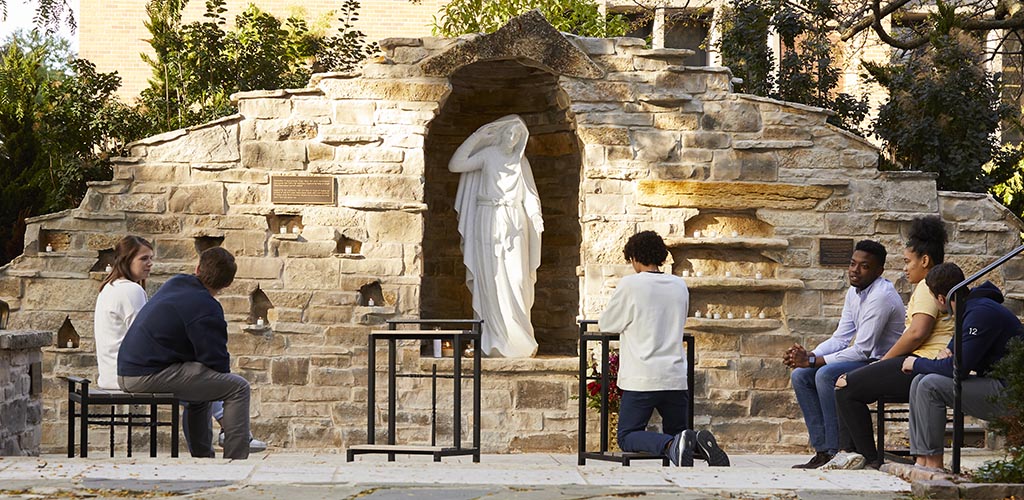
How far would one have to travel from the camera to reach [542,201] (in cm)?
984

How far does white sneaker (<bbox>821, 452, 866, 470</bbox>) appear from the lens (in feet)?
19.0

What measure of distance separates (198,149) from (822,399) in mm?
4639

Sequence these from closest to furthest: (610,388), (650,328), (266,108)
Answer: (650,328), (610,388), (266,108)

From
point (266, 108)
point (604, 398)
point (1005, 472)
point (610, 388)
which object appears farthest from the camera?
point (266, 108)

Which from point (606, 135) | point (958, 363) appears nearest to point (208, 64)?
A: point (606, 135)

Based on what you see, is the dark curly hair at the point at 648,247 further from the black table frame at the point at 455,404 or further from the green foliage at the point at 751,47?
the green foliage at the point at 751,47

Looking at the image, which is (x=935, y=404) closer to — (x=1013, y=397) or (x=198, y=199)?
(x=1013, y=397)

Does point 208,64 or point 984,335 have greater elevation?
point 208,64

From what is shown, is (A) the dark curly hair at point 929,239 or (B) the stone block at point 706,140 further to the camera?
(B) the stone block at point 706,140

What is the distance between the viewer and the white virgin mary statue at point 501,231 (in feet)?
28.8

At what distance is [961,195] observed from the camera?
8.76 metres

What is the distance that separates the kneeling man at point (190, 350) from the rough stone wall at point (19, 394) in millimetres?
1159

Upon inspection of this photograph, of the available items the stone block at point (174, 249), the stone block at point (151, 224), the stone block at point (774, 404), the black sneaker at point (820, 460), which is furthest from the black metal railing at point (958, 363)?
the stone block at point (151, 224)

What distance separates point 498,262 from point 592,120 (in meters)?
1.23
